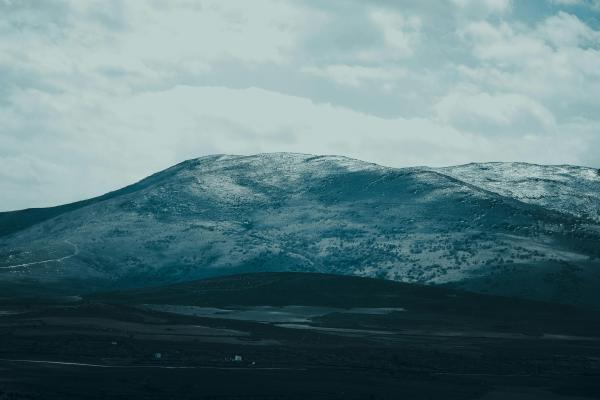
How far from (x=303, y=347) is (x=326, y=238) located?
91.6 m

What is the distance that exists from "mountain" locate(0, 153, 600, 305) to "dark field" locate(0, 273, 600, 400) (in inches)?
850

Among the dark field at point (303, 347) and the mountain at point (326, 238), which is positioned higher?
the mountain at point (326, 238)

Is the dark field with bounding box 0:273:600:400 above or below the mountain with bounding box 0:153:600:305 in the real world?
below

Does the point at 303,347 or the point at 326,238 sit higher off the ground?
the point at 326,238

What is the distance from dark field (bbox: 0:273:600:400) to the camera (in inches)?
2000

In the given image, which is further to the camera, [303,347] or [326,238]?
[326,238]

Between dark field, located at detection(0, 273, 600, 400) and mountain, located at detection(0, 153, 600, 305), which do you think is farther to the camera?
mountain, located at detection(0, 153, 600, 305)

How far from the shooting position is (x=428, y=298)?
4422 inches

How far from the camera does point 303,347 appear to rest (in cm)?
6994

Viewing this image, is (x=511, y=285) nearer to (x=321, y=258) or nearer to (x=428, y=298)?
(x=428, y=298)

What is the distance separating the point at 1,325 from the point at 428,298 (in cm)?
5809

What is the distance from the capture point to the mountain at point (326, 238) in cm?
13500

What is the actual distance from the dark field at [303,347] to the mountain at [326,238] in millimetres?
21581

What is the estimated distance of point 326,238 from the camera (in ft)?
529
